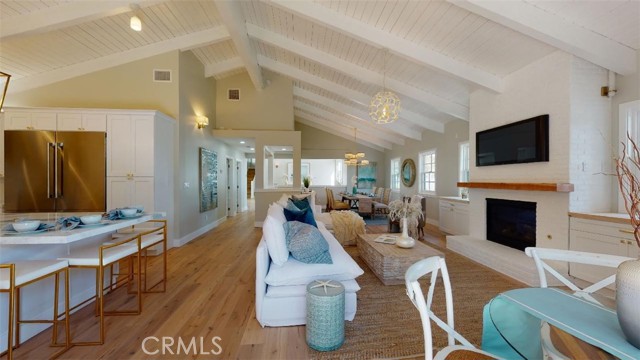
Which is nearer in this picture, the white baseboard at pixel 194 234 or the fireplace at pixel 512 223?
the fireplace at pixel 512 223

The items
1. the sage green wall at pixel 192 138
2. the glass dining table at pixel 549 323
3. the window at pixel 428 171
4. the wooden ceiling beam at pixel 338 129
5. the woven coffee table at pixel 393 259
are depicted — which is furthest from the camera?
the wooden ceiling beam at pixel 338 129

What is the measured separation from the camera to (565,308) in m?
1.19

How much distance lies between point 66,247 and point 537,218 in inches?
212

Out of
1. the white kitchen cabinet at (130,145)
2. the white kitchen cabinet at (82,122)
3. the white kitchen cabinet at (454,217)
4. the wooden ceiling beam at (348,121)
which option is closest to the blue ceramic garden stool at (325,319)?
the white kitchen cabinet at (130,145)

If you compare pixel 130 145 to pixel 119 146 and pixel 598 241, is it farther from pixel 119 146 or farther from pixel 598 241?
pixel 598 241

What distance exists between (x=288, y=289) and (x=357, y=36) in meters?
3.44

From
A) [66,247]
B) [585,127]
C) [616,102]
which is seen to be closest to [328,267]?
[66,247]

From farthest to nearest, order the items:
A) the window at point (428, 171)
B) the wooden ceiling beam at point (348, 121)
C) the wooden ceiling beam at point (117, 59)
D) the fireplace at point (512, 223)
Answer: the wooden ceiling beam at point (348, 121), the window at point (428, 171), the wooden ceiling beam at point (117, 59), the fireplace at point (512, 223)

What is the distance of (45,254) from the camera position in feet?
7.12

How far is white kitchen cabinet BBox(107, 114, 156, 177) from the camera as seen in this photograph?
413 cm

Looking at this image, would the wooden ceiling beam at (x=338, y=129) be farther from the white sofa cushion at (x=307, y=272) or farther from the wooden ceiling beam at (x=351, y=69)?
the white sofa cushion at (x=307, y=272)

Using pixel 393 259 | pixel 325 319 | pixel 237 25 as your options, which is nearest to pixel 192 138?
pixel 237 25

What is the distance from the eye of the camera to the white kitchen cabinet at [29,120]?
12.9 feet

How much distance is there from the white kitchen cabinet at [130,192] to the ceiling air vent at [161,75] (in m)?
1.95
